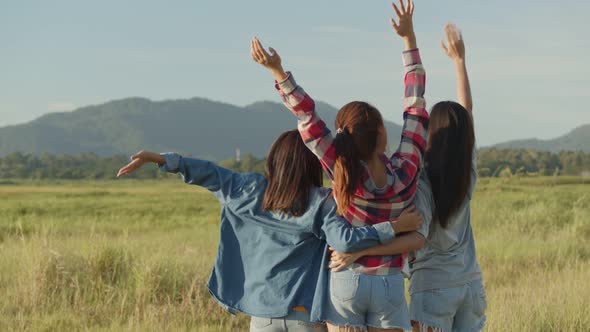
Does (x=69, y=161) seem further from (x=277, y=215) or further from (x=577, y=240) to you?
(x=277, y=215)

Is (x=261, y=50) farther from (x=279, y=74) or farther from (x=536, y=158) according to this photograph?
(x=536, y=158)

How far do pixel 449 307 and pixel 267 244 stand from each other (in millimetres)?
806

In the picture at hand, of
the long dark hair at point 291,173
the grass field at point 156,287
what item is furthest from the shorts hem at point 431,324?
the grass field at point 156,287

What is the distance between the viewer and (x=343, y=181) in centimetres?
281

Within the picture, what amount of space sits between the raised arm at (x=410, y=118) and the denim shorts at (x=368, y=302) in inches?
14.9

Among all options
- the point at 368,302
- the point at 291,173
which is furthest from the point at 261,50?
the point at 368,302

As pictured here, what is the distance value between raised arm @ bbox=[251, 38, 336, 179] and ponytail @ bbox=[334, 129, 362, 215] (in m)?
0.03

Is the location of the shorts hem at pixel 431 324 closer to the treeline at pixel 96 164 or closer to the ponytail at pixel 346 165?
the ponytail at pixel 346 165

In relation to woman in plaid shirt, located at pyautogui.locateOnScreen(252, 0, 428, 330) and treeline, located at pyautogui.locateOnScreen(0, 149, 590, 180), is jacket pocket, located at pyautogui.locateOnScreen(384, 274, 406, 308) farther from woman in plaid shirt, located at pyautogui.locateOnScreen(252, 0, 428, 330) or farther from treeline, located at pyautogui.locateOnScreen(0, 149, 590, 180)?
treeline, located at pyautogui.locateOnScreen(0, 149, 590, 180)

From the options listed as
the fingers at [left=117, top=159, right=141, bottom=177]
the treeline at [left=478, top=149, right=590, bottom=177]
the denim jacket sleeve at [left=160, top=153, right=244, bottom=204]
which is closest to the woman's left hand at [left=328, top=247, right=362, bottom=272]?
the denim jacket sleeve at [left=160, top=153, right=244, bottom=204]

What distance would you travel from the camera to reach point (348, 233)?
2.88m

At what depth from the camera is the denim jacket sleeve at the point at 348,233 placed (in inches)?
113

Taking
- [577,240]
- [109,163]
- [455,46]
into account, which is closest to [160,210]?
[577,240]

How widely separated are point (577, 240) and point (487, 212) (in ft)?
12.3
